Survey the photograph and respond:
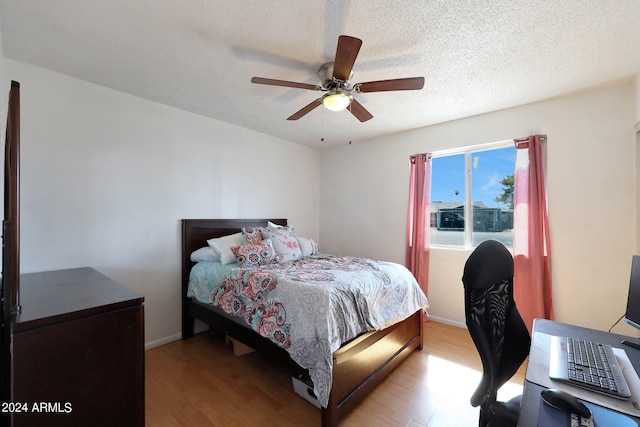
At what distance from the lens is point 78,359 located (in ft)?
3.84

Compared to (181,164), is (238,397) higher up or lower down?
lower down

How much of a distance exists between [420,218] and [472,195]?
0.67 m

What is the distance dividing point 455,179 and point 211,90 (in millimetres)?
2986

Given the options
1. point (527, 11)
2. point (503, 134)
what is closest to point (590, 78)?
point (503, 134)

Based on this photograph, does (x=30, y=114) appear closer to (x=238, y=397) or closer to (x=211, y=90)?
(x=211, y=90)

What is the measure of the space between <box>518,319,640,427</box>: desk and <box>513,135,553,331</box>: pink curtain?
4.84 feet

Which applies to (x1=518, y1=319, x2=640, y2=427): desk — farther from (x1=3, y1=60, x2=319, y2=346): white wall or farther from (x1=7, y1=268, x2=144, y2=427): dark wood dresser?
(x1=3, y1=60, x2=319, y2=346): white wall

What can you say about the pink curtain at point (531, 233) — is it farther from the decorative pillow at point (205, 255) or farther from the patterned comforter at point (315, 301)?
Result: the decorative pillow at point (205, 255)

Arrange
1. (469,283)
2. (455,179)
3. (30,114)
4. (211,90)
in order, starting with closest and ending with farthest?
(469,283), (30,114), (211,90), (455,179)

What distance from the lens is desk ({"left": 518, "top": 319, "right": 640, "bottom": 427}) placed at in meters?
0.72

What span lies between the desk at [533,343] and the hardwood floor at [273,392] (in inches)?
33.9

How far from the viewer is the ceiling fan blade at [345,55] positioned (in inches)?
54.3

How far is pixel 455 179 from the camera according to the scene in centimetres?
336

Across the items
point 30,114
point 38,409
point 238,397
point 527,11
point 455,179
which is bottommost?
point 238,397
